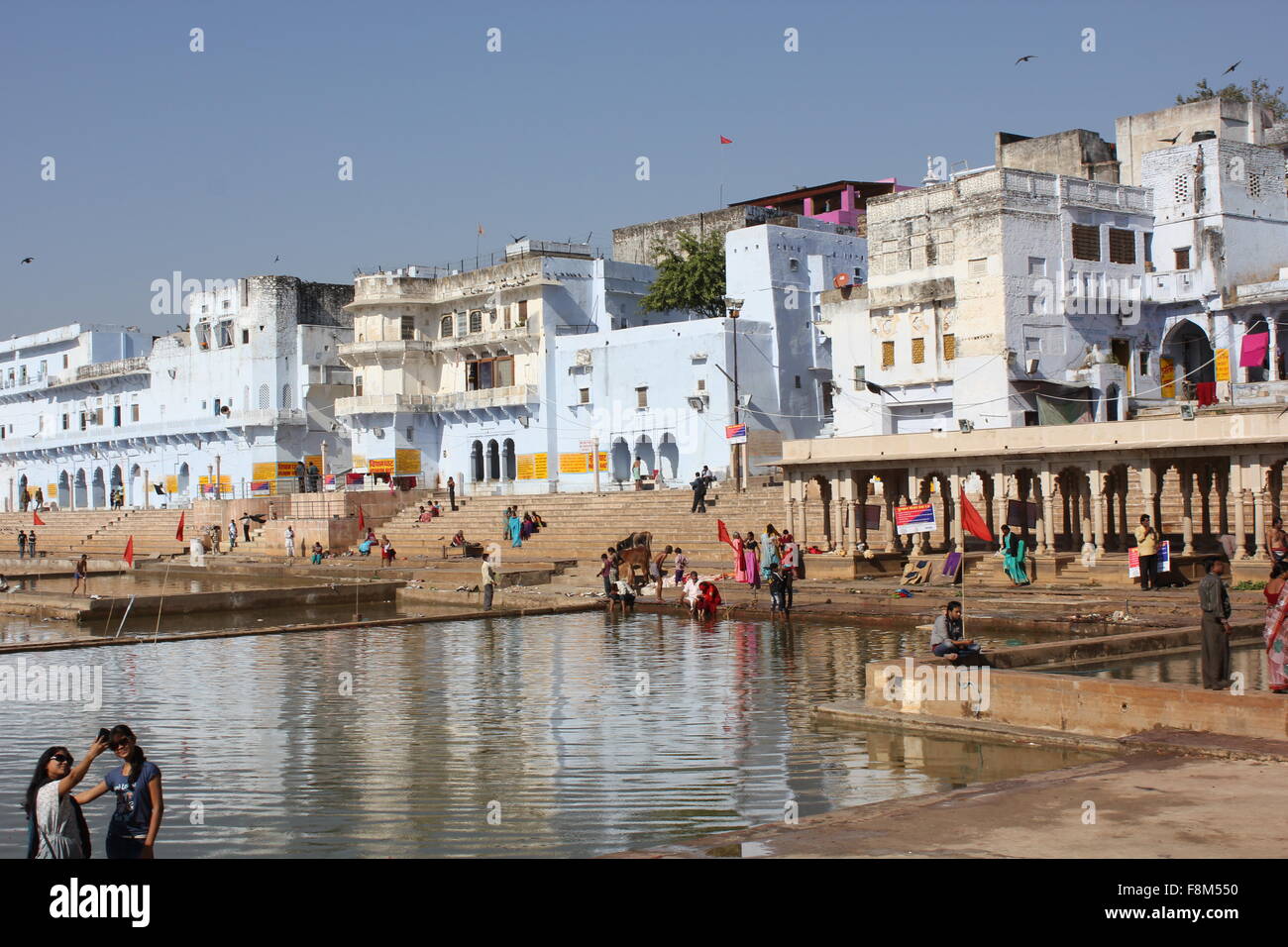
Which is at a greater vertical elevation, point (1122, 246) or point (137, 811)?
point (1122, 246)

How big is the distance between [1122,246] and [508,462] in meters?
25.0

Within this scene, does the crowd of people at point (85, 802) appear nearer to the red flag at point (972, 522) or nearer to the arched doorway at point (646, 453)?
the red flag at point (972, 522)

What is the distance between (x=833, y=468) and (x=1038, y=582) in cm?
696

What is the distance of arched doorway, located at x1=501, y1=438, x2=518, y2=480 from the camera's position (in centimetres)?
5534

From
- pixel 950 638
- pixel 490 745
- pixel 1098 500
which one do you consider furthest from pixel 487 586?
pixel 490 745

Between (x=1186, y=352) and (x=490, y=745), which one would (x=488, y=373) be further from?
(x=490, y=745)

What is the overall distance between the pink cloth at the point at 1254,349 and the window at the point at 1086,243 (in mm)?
4860

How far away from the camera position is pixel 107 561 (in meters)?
55.1

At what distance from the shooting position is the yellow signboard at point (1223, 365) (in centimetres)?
3953

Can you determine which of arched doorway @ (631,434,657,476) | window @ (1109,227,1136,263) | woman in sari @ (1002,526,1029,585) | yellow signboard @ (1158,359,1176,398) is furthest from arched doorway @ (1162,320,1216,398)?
arched doorway @ (631,434,657,476)

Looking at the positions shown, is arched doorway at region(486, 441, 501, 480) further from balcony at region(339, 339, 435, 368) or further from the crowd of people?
the crowd of people

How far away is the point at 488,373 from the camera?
186 feet

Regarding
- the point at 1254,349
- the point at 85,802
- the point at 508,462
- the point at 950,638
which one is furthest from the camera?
the point at 508,462

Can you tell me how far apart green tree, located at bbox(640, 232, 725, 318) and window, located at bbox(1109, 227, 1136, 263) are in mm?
17159
